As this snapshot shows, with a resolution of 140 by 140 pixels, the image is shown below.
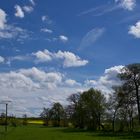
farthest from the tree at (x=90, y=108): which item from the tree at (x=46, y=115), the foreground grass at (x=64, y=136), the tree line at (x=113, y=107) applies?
the tree at (x=46, y=115)

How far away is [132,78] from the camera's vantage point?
7531 centimetres

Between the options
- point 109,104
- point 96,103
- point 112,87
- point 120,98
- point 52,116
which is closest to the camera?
point 120,98

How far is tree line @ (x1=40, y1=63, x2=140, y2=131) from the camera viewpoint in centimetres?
7506

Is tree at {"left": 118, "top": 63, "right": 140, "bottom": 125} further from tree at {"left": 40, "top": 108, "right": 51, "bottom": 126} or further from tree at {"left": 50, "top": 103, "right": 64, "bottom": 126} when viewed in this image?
tree at {"left": 40, "top": 108, "right": 51, "bottom": 126}

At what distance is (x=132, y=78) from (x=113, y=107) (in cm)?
2000

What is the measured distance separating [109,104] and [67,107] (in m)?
41.8

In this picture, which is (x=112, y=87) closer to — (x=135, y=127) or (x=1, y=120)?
(x=135, y=127)

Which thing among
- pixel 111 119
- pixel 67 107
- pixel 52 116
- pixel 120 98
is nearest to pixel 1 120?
pixel 52 116

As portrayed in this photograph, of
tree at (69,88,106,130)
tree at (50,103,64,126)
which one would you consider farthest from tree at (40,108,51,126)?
tree at (69,88,106,130)

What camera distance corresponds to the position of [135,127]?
9225 cm

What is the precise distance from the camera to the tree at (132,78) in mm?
73625

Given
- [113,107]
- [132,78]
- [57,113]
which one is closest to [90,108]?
[113,107]

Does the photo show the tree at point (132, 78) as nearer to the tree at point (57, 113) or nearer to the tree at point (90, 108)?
the tree at point (90, 108)

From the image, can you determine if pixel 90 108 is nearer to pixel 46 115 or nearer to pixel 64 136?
pixel 64 136
